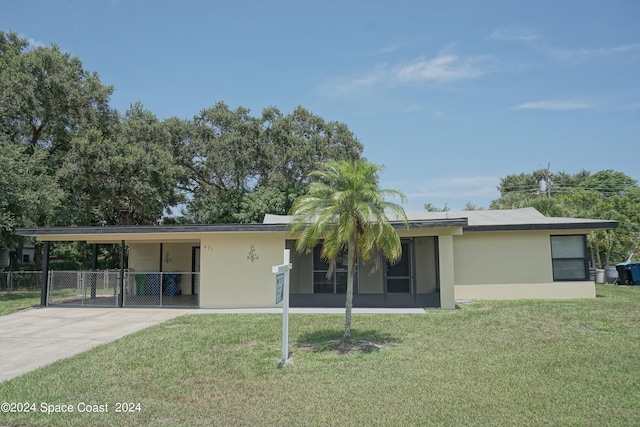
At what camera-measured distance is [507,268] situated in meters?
16.5

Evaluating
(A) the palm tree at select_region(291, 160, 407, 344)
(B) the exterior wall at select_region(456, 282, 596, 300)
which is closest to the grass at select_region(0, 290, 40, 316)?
(A) the palm tree at select_region(291, 160, 407, 344)

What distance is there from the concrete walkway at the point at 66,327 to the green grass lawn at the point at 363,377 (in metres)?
0.65

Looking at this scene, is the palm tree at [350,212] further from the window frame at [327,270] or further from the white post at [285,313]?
the window frame at [327,270]

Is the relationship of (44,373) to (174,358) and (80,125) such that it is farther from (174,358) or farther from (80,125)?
(80,125)

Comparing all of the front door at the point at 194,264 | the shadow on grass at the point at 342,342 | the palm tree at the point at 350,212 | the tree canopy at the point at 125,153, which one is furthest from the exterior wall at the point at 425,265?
the tree canopy at the point at 125,153

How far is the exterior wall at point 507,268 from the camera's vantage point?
53.2ft

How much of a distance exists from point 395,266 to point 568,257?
6.26 meters

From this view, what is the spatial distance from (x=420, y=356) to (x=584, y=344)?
340cm

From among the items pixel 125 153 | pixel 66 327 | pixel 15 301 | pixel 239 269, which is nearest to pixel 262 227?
pixel 239 269

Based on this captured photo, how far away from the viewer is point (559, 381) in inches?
255

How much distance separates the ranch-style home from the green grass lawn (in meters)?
3.76

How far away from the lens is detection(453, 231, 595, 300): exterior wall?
16.2 meters

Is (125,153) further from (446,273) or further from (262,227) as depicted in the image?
(446,273)

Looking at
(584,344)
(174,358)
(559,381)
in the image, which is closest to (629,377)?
(559,381)
